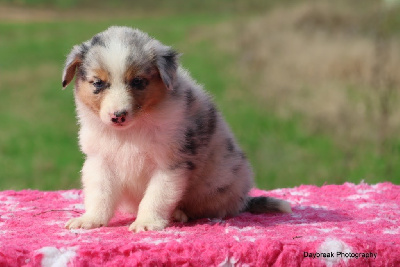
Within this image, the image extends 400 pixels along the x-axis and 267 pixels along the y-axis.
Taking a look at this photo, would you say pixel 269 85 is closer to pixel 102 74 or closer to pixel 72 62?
pixel 72 62

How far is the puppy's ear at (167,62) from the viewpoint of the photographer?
365 cm

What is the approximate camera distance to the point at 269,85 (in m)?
12.8

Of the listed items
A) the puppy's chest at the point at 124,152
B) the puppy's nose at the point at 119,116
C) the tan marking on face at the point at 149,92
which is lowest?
the puppy's chest at the point at 124,152

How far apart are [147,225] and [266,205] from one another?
1.14 m

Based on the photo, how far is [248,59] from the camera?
49.4 feet

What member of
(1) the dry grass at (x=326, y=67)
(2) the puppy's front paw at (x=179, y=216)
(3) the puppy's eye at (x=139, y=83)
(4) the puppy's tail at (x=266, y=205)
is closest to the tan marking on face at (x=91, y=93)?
(3) the puppy's eye at (x=139, y=83)

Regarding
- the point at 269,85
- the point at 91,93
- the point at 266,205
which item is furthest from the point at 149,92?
the point at 269,85

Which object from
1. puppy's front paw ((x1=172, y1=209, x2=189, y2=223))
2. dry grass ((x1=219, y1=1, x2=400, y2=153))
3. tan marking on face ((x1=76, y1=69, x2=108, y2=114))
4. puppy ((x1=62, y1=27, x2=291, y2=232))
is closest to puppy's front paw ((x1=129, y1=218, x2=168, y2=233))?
puppy ((x1=62, y1=27, x2=291, y2=232))

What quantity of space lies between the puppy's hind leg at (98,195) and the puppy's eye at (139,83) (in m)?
0.55

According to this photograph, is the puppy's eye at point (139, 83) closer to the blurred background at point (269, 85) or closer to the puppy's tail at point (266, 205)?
the blurred background at point (269, 85)

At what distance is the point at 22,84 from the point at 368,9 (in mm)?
8816

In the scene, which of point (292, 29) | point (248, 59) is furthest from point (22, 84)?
point (292, 29)

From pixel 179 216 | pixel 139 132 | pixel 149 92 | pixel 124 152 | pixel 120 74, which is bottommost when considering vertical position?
pixel 179 216

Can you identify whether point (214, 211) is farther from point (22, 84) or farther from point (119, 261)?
point (22, 84)
